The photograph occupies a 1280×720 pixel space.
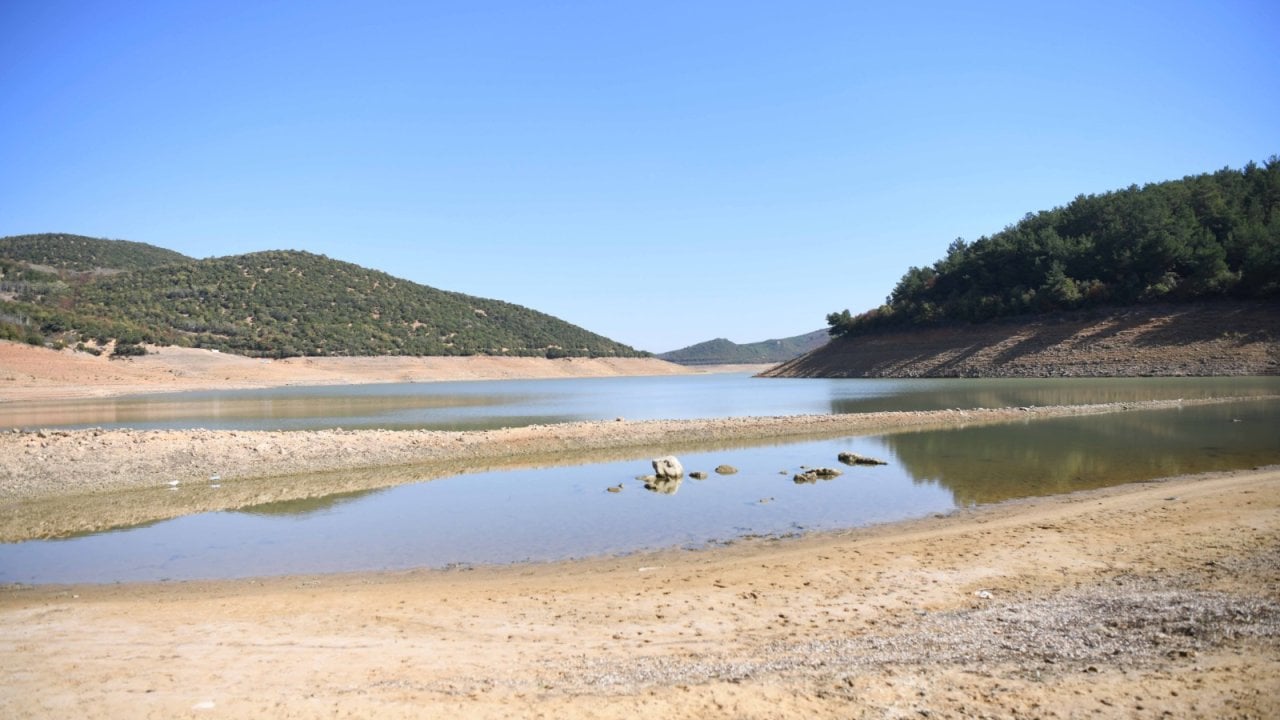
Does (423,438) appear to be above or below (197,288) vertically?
Result: below

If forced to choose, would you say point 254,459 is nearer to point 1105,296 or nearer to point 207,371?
point 1105,296

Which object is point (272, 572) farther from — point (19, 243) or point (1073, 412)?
point (19, 243)

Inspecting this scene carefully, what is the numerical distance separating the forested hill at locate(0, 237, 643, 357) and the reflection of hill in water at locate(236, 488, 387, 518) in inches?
2115

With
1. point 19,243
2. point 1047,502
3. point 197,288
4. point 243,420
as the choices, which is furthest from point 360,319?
point 1047,502

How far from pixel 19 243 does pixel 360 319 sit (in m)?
57.7

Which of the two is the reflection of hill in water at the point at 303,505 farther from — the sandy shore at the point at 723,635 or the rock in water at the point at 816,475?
the rock in water at the point at 816,475

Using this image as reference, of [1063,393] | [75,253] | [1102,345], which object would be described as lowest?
[1063,393]

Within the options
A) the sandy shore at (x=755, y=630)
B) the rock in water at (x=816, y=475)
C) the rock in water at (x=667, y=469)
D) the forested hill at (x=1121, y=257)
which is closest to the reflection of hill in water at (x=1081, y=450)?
the rock in water at (x=816, y=475)

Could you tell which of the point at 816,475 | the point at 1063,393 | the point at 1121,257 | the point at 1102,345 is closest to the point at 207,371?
the point at 816,475

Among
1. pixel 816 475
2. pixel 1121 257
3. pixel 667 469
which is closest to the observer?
pixel 816 475

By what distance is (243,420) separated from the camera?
2836 centimetres

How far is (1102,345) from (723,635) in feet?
171

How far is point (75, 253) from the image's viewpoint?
103500mm

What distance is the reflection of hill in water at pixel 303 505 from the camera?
1267cm
